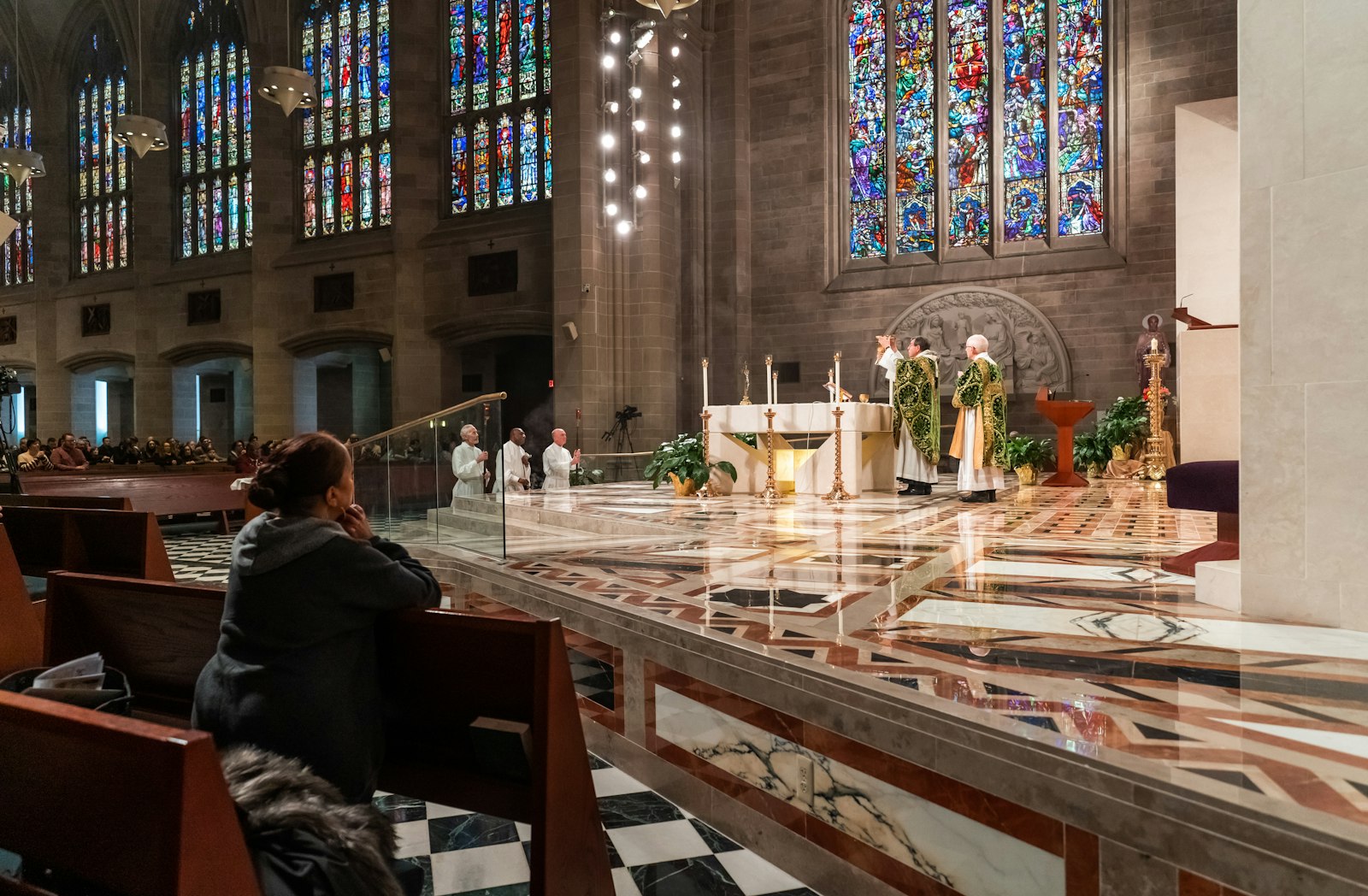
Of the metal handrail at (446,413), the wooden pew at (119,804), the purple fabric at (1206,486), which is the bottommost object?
the wooden pew at (119,804)

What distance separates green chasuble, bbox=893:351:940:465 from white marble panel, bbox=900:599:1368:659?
5676 mm

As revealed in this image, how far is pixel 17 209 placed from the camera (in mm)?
24344

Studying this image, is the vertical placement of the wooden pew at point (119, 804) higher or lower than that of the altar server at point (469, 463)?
lower

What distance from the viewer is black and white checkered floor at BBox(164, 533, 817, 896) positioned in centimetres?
239

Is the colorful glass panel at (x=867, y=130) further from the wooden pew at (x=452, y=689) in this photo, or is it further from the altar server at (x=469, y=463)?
the wooden pew at (x=452, y=689)

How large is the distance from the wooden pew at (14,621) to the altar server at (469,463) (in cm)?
213

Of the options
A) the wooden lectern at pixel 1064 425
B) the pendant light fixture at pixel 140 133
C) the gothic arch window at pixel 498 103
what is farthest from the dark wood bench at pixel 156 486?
the wooden lectern at pixel 1064 425

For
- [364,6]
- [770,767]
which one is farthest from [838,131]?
[770,767]

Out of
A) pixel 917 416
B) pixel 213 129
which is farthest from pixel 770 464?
pixel 213 129

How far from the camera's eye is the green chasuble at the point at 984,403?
8414 millimetres

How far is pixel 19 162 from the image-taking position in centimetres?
1320

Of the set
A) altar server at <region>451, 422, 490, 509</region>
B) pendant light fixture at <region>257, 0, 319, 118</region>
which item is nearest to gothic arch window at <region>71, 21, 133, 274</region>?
pendant light fixture at <region>257, 0, 319, 118</region>

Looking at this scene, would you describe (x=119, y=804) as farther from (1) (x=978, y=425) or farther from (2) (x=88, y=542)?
(1) (x=978, y=425)

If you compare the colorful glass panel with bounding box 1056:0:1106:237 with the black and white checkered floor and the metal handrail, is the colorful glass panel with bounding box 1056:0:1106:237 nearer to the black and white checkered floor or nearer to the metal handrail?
the metal handrail
